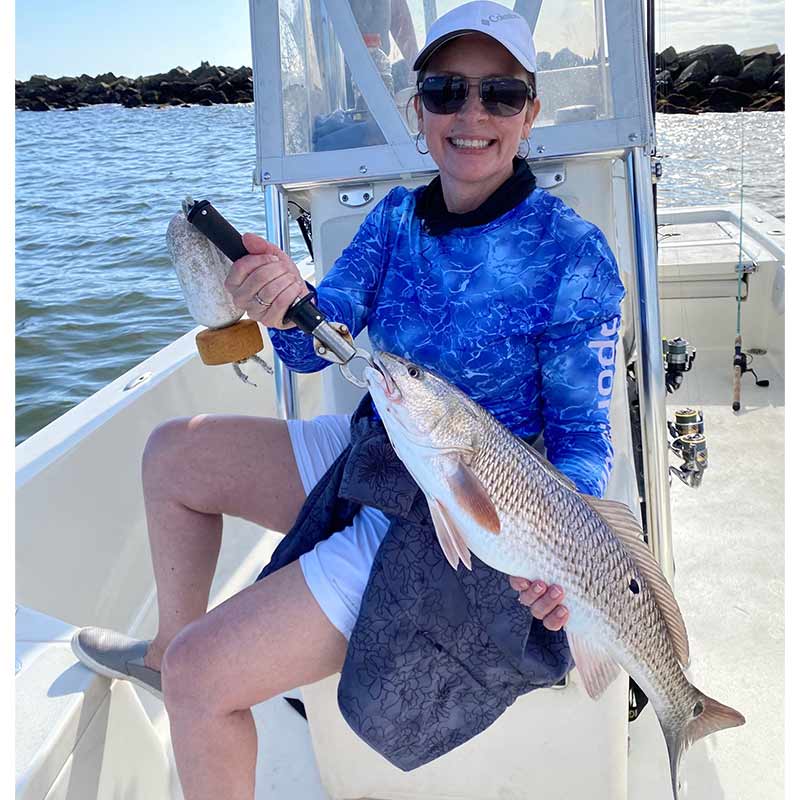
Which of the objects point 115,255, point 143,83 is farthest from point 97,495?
point 143,83

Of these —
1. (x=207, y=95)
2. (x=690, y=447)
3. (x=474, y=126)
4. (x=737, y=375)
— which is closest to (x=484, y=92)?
(x=474, y=126)

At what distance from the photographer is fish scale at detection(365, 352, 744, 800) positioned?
1.52 m

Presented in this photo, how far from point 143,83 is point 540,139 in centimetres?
4706

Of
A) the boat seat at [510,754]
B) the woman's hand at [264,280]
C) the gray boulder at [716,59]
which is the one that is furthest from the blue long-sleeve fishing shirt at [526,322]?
the gray boulder at [716,59]

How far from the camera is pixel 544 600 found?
62.2 inches

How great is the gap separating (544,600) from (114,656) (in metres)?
0.96

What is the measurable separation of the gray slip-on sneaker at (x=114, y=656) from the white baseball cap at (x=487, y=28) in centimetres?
151

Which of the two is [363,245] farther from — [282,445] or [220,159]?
[220,159]

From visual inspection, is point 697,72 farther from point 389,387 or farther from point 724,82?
point 389,387

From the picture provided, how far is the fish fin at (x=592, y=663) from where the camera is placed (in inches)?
65.4

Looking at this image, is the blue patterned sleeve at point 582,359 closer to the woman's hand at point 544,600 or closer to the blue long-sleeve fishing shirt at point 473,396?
the blue long-sleeve fishing shirt at point 473,396

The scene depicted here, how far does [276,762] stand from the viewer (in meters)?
2.45

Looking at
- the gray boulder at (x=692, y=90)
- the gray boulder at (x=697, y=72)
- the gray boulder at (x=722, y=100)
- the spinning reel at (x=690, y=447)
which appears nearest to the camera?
the spinning reel at (x=690, y=447)

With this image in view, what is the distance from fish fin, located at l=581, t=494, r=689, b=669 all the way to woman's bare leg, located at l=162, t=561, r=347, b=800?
589 mm
